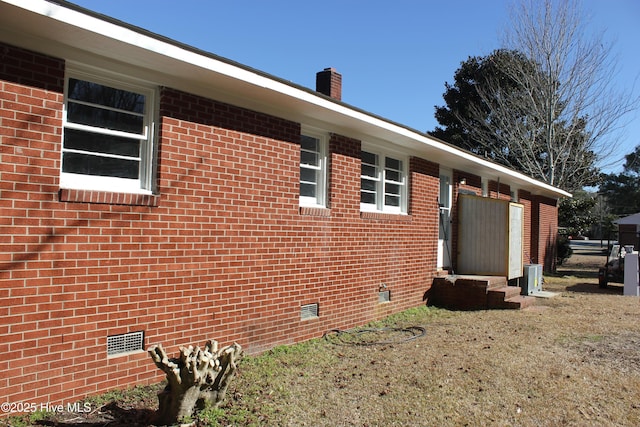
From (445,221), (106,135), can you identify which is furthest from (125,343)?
(445,221)

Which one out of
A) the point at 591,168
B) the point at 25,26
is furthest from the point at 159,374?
the point at 591,168

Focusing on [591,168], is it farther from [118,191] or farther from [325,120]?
[118,191]

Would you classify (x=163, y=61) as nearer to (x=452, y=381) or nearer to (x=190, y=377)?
(x=190, y=377)

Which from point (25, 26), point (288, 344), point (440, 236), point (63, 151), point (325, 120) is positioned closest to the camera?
point (25, 26)

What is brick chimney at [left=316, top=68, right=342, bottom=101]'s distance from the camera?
30.6 feet

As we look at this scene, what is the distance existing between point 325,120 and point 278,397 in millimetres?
4028

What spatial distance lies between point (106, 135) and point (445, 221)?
314 inches

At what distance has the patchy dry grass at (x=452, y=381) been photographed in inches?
163

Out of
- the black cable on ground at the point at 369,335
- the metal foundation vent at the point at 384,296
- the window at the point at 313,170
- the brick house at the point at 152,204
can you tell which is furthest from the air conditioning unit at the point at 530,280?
the window at the point at 313,170

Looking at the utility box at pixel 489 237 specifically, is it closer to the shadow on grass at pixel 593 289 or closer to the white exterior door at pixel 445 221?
the white exterior door at pixel 445 221

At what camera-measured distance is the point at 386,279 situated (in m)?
8.43

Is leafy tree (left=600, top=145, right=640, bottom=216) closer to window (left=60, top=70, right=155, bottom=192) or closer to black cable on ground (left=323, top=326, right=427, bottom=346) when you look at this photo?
black cable on ground (left=323, top=326, right=427, bottom=346)

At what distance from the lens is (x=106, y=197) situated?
4.44 metres

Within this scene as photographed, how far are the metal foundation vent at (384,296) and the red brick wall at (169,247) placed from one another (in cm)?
42
